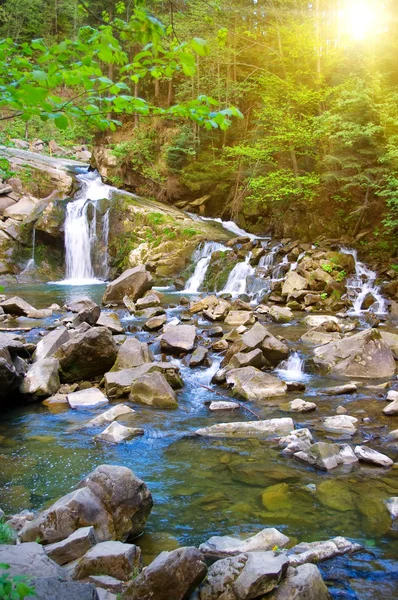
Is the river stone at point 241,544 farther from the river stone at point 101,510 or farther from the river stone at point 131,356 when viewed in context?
the river stone at point 131,356

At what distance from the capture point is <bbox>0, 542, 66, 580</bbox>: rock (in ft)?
8.99

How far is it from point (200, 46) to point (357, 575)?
387 centimetres

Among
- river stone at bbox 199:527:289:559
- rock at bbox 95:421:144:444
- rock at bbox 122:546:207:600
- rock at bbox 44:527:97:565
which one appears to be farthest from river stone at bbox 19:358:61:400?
rock at bbox 122:546:207:600

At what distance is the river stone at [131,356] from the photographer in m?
8.72

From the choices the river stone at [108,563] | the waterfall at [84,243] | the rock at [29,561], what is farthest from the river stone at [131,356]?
the waterfall at [84,243]

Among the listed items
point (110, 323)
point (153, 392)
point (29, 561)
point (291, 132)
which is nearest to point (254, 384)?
point (153, 392)

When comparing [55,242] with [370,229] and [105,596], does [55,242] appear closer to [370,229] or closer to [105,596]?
[370,229]

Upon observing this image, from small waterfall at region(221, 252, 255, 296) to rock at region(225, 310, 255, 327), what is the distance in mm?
3944

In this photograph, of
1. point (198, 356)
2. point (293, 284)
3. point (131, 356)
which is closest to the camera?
point (131, 356)

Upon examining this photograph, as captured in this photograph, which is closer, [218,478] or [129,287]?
[218,478]

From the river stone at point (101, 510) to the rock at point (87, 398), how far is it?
3528 mm

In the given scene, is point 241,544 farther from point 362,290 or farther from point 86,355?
point 362,290

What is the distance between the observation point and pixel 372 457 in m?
5.35

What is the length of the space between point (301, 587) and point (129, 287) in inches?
532
